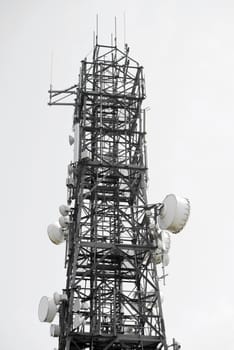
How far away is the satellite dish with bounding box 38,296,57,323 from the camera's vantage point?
32406 mm

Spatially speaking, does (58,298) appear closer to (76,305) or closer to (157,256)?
(76,305)

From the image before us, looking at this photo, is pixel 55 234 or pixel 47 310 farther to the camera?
pixel 55 234

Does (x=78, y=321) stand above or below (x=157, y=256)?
below

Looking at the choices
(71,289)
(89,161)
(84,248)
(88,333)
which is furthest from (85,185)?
(88,333)

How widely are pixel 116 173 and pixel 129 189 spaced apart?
3.94 ft

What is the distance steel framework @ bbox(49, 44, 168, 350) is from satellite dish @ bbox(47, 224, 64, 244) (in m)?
0.42

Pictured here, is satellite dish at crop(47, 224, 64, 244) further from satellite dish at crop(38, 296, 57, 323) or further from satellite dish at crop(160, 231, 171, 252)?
satellite dish at crop(160, 231, 171, 252)

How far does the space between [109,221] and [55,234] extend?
9.81ft

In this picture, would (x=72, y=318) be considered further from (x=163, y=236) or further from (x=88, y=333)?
(x=163, y=236)

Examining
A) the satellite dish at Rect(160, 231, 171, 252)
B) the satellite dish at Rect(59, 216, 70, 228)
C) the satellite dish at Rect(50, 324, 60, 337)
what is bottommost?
the satellite dish at Rect(50, 324, 60, 337)

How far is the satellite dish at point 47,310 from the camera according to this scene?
106ft

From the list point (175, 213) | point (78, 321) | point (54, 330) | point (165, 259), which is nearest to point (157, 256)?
point (165, 259)

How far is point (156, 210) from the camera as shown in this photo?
1364 inches

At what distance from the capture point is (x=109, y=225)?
3584cm
